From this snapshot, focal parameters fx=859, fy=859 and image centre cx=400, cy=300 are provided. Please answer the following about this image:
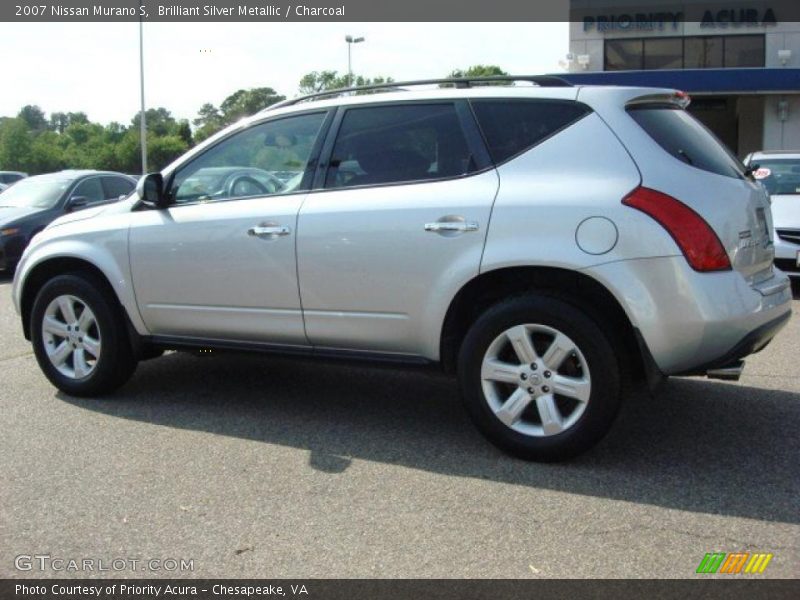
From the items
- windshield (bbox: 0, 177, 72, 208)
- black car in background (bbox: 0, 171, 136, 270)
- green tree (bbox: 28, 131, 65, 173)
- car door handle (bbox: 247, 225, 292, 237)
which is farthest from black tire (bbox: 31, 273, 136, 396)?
green tree (bbox: 28, 131, 65, 173)

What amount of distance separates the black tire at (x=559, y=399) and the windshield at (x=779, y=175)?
711cm

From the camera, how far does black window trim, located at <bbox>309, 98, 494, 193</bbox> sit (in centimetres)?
443

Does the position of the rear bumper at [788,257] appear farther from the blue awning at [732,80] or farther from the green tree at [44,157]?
the green tree at [44,157]

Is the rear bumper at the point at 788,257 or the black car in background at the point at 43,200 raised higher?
the black car in background at the point at 43,200

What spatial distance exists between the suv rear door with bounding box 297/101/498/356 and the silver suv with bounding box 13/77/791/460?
0.4 inches

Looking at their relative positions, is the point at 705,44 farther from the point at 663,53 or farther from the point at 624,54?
the point at 624,54

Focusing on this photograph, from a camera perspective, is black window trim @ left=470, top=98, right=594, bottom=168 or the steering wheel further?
the steering wheel

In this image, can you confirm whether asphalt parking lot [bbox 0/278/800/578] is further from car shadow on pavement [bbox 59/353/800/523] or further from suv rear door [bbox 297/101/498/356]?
suv rear door [bbox 297/101/498/356]

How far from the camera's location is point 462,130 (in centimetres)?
452

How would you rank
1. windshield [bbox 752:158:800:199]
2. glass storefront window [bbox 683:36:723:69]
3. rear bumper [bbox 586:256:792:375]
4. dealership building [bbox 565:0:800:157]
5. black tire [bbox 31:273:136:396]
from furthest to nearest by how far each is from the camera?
glass storefront window [bbox 683:36:723:69]
dealership building [bbox 565:0:800:157]
windshield [bbox 752:158:800:199]
black tire [bbox 31:273:136:396]
rear bumper [bbox 586:256:792:375]

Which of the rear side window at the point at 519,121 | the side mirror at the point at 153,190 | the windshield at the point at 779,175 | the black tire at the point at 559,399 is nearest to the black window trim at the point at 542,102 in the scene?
the rear side window at the point at 519,121

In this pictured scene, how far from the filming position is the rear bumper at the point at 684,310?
12.7 ft

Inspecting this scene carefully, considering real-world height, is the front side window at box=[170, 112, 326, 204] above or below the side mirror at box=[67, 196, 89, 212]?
above

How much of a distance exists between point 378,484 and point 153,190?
236 cm
